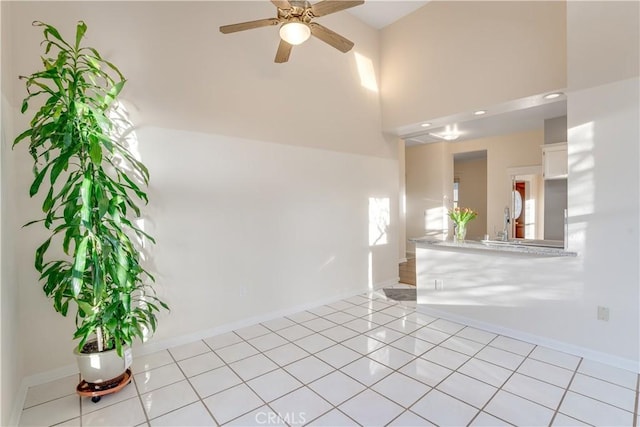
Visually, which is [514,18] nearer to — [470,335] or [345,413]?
[470,335]

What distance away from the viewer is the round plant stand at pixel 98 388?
2.12 m

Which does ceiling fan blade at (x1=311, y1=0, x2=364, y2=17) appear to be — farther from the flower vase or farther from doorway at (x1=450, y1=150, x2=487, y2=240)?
doorway at (x1=450, y1=150, x2=487, y2=240)

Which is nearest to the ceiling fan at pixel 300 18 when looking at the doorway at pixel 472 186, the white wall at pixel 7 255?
the white wall at pixel 7 255

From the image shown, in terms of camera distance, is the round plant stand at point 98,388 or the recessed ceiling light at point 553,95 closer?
the round plant stand at point 98,388

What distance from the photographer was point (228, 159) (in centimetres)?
331

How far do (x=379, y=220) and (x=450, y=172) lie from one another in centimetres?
352

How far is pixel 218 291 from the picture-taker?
10.8 ft

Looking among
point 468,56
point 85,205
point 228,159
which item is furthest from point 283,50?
point 468,56

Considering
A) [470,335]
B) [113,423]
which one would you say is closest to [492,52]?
[470,335]

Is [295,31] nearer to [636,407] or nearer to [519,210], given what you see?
[636,407]

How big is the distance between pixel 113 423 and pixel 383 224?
409cm

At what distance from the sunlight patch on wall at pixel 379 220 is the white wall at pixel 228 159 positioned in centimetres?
19

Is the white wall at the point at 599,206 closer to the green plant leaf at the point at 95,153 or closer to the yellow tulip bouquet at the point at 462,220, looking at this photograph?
the yellow tulip bouquet at the point at 462,220

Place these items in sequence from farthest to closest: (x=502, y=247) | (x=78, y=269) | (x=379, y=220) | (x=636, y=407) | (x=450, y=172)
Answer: (x=450, y=172), (x=379, y=220), (x=502, y=247), (x=636, y=407), (x=78, y=269)
